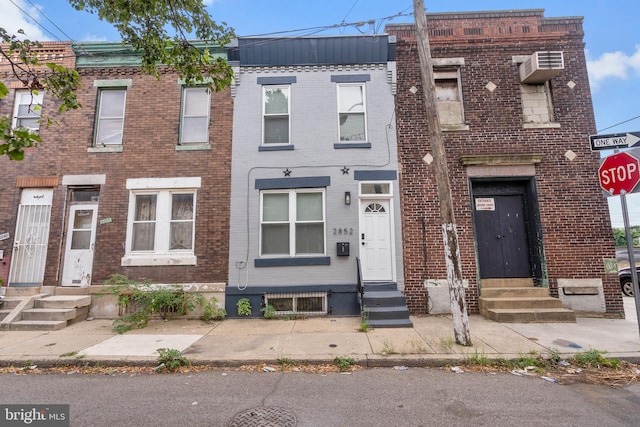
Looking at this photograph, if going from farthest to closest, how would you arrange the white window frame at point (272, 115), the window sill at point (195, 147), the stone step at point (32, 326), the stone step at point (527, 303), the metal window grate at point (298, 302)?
the white window frame at point (272, 115), the window sill at point (195, 147), the metal window grate at point (298, 302), the stone step at point (527, 303), the stone step at point (32, 326)

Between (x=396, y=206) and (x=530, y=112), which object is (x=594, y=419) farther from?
(x=530, y=112)

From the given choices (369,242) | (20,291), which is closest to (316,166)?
(369,242)

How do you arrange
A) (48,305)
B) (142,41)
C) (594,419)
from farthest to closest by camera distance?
(48,305) < (142,41) < (594,419)

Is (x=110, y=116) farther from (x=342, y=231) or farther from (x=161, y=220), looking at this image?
(x=342, y=231)

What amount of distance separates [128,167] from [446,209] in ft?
26.9

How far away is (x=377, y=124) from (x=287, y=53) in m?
3.28

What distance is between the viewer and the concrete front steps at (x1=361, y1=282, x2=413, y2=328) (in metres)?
7.00

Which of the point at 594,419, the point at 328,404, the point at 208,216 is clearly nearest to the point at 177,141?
the point at 208,216

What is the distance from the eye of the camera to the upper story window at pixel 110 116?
29.5 feet

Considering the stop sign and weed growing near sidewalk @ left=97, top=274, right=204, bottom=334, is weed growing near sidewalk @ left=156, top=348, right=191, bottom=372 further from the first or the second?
the stop sign

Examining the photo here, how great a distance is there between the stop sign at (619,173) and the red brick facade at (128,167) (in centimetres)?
819

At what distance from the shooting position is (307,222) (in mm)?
8477

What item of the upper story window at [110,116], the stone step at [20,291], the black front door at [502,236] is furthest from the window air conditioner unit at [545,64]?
the stone step at [20,291]

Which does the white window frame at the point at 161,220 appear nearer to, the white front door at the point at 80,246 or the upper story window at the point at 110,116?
the white front door at the point at 80,246
